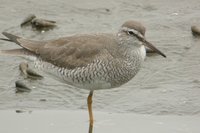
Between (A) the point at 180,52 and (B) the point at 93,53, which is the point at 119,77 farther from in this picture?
(A) the point at 180,52

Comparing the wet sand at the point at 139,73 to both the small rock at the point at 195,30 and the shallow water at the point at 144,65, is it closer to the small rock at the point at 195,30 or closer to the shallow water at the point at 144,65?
the shallow water at the point at 144,65

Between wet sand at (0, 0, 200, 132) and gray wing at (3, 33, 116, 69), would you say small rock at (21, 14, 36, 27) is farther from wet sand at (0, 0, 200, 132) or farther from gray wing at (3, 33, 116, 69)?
gray wing at (3, 33, 116, 69)

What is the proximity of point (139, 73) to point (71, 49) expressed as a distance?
184cm

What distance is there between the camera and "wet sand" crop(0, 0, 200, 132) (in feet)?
33.7

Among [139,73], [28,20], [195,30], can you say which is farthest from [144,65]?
[28,20]

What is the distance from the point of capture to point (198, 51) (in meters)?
12.1

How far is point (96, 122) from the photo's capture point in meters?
9.91

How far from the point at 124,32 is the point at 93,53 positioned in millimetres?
547

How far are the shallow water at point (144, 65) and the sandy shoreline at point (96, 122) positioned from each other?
203 millimetres

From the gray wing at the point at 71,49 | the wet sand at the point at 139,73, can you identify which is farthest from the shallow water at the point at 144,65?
the gray wing at the point at 71,49

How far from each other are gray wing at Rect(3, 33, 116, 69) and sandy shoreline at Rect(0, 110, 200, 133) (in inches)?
32.3

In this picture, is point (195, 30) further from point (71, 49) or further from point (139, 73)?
point (71, 49)

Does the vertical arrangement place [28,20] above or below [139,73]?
above

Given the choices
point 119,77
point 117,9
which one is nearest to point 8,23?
point 117,9
